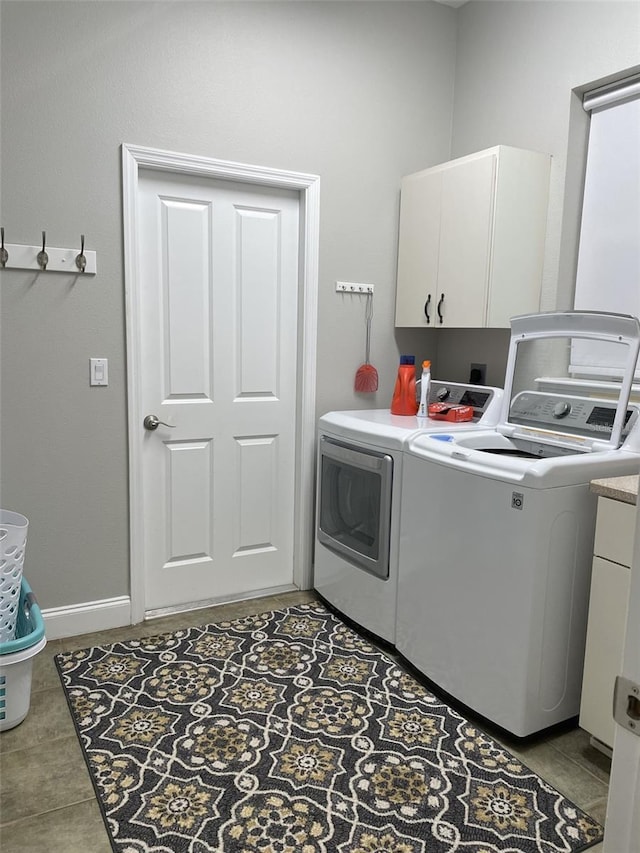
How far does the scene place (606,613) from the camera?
1942mm

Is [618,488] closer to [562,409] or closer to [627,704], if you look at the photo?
[562,409]

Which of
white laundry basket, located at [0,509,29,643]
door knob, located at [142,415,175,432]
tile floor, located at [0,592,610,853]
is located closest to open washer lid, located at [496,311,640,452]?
tile floor, located at [0,592,610,853]

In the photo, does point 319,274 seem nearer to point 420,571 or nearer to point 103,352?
point 103,352

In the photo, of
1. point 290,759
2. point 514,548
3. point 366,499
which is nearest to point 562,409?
point 514,548

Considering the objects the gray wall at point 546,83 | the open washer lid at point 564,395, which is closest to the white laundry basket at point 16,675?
the open washer lid at point 564,395

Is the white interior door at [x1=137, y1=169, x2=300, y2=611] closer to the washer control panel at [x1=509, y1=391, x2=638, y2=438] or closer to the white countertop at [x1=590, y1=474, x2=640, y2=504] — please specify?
the washer control panel at [x1=509, y1=391, x2=638, y2=438]

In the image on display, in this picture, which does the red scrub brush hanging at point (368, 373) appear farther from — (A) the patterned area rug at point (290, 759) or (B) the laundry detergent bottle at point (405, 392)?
(A) the patterned area rug at point (290, 759)

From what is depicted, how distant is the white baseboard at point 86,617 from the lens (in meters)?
2.69

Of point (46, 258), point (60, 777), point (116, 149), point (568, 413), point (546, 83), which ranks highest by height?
point (546, 83)

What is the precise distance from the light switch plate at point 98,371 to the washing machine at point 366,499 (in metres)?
0.99

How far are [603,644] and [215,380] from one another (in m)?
1.90

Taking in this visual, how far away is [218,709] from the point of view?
223 cm

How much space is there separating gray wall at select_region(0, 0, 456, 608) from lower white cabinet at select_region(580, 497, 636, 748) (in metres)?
1.60


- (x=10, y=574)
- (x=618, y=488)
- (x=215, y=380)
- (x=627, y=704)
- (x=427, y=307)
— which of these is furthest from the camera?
(x=427, y=307)
